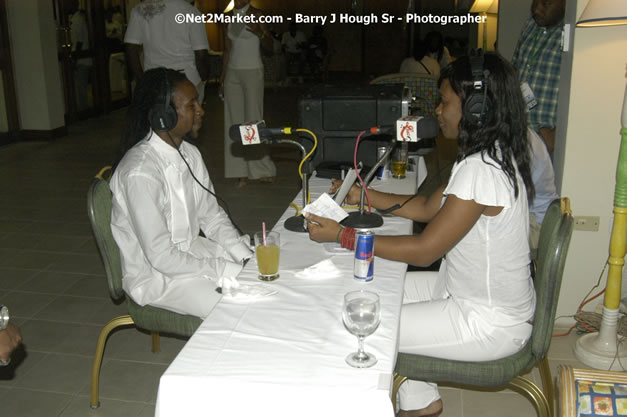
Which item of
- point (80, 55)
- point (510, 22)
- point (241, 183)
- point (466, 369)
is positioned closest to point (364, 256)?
point (466, 369)

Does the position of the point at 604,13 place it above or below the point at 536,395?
above

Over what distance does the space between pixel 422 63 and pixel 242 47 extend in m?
2.06

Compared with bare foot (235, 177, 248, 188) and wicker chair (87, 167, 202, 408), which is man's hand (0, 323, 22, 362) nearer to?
wicker chair (87, 167, 202, 408)

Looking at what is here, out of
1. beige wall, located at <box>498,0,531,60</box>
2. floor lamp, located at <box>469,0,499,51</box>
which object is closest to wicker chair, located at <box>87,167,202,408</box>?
beige wall, located at <box>498,0,531,60</box>

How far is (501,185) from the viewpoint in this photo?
1.73m

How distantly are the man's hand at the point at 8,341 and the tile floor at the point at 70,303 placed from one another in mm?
784

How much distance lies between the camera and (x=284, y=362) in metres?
1.32

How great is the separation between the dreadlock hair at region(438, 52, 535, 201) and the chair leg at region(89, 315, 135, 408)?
4.26ft

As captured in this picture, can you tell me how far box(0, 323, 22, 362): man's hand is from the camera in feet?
5.36

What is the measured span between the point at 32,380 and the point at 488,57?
85.4 inches

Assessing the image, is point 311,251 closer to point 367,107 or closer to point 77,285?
point 367,107

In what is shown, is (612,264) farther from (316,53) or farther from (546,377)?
(316,53)

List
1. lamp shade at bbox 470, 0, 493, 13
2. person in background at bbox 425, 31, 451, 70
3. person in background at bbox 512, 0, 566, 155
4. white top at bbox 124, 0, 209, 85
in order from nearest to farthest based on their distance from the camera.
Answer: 1. person in background at bbox 512, 0, 566, 155
2. white top at bbox 124, 0, 209, 85
3. person in background at bbox 425, 31, 451, 70
4. lamp shade at bbox 470, 0, 493, 13

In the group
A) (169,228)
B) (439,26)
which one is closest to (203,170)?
(169,228)
